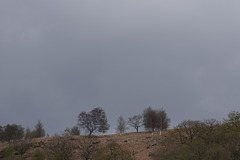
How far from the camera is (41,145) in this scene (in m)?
65.2

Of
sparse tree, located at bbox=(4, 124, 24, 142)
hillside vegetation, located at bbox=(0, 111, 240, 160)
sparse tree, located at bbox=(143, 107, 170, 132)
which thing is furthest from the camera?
sparse tree, located at bbox=(143, 107, 170, 132)

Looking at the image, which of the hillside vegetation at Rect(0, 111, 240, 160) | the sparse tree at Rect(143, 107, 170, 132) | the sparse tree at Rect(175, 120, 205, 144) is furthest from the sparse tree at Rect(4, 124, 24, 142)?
the sparse tree at Rect(175, 120, 205, 144)

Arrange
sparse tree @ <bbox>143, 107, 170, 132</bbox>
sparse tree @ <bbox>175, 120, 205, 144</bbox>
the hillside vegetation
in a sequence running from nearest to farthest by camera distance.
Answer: the hillside vegetation < sparse tree @ <bbox>175, 120, 205, 144</bbox> < sparse tree @ <bbox>143, 107, 170, 132</bbox>

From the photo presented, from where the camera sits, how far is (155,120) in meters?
86.8

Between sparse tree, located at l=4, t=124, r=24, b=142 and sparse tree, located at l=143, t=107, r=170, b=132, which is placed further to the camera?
sparse tree, located at l=143, t=107, r=170, b=132

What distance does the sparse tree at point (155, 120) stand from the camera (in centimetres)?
8644

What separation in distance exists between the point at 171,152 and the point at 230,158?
31.1ft

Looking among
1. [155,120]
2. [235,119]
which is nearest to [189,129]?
[235,119]

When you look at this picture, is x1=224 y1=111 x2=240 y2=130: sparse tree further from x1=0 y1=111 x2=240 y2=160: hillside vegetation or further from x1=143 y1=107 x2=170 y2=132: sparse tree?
x1=143 y1=107 x2=170 y2=132: sparse tree

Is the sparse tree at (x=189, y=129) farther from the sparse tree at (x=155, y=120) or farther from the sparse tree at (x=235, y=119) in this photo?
the sparse tree at (x=155, y=120)

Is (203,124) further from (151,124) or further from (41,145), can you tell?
(41,145)

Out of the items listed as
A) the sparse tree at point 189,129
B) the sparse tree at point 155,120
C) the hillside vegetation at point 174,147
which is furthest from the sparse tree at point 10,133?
the sparse tree at point 189,129

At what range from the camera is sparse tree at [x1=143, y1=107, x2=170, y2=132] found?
86438mm

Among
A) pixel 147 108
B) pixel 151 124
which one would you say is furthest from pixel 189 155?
pixel 147 108
